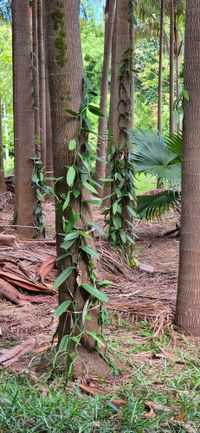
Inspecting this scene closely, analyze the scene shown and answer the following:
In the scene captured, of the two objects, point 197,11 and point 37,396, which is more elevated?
point 197,11

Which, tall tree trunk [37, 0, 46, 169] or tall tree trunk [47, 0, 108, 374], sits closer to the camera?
tall tree trunk [47, 0, 108, 374]

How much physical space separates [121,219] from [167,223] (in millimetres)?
4374

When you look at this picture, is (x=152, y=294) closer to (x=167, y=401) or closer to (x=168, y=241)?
(x=167, y=401)

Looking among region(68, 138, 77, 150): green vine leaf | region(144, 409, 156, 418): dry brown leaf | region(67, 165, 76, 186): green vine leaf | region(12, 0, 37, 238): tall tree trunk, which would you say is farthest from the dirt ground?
region(68, 138, 77, 150): green vine leaf

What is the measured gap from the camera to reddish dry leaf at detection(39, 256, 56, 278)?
5.55 m

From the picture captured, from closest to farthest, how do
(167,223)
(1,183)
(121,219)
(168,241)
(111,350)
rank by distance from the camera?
1. (111,350)
2. (121,219)
3. (168,241)
4. (167,223)
5. (1,183)

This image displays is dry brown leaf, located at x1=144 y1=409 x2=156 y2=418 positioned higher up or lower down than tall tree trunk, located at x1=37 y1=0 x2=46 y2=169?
lower down

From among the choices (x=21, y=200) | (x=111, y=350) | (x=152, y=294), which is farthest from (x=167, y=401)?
(x=21, y=200)

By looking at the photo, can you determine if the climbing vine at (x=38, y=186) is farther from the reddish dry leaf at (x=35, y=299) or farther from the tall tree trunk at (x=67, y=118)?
the tall tree trunk at (x=67, y=118)

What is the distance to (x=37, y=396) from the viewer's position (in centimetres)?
287

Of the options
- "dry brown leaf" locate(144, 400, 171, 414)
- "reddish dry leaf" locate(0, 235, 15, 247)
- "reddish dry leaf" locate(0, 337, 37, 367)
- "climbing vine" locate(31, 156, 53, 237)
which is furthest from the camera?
"climbing vine" locate(31, 156, 53, 237)

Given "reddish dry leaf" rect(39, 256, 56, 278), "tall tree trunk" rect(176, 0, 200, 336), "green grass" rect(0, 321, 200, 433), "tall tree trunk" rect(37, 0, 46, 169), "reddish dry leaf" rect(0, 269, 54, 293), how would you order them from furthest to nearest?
1. "tall tree trunk" rect(37, 0, 46, 169)
2. "reddish dry leaf" rect(39, 256, 56, 278)
3. "reddish dry leaf" rect(0, 269, 54, 293)
4. "tall tree trunk" rect(176, 0, 200, 336)
5. "green grass" rect(0, 321, 200, 433)

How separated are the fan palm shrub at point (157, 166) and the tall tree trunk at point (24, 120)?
5.61ft

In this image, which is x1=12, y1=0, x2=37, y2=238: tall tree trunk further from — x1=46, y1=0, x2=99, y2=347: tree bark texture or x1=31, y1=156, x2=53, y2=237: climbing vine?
x1=46, y1=0, x2=99, y2=347: tree bark texture
